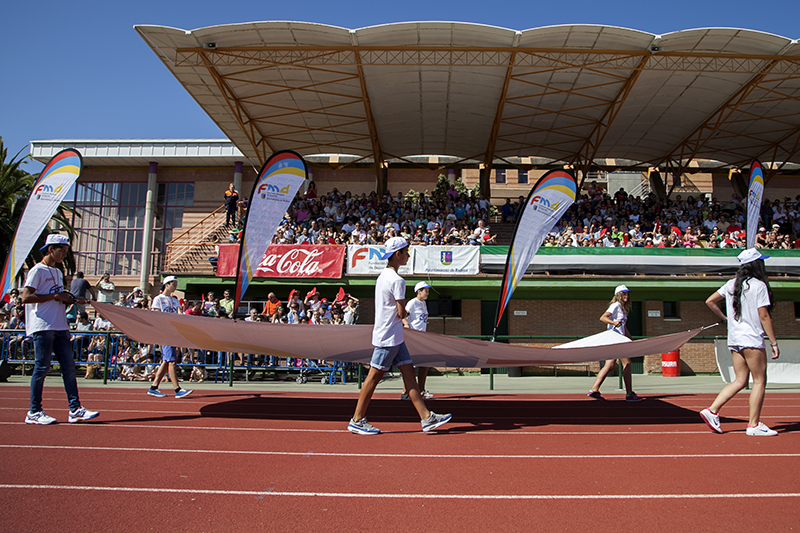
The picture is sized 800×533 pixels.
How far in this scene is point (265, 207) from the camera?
30.4 ft

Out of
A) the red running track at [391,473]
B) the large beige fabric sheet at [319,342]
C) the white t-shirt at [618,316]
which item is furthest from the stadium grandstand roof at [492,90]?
the red running track at [391,473]

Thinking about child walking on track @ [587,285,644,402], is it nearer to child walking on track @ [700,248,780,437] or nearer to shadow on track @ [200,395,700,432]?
shadow on track @ [200,395,700,432]

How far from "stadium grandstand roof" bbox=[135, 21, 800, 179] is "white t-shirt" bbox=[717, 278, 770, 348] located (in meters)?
13.6

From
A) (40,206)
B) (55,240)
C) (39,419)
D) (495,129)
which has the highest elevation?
(495,129)

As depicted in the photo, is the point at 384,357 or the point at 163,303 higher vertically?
the point at 163,303

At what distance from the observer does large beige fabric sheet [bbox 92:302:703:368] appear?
7.08 metres

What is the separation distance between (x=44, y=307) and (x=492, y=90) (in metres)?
18.3

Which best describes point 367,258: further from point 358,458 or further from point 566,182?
point 358,458

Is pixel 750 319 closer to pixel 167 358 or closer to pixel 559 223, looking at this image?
pixel 167 358

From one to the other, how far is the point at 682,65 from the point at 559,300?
921 centimetres

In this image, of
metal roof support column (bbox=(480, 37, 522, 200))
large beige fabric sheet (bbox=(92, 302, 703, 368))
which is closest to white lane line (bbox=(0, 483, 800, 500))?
large beige fabric sheet (bbox=(92, 302, 703, 368))

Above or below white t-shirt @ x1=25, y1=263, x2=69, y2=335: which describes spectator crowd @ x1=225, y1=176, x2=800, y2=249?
above

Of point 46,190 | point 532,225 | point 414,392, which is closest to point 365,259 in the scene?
point 532,225

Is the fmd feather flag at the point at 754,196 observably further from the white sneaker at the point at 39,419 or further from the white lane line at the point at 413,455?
the white sneaker at the point at 39,419
